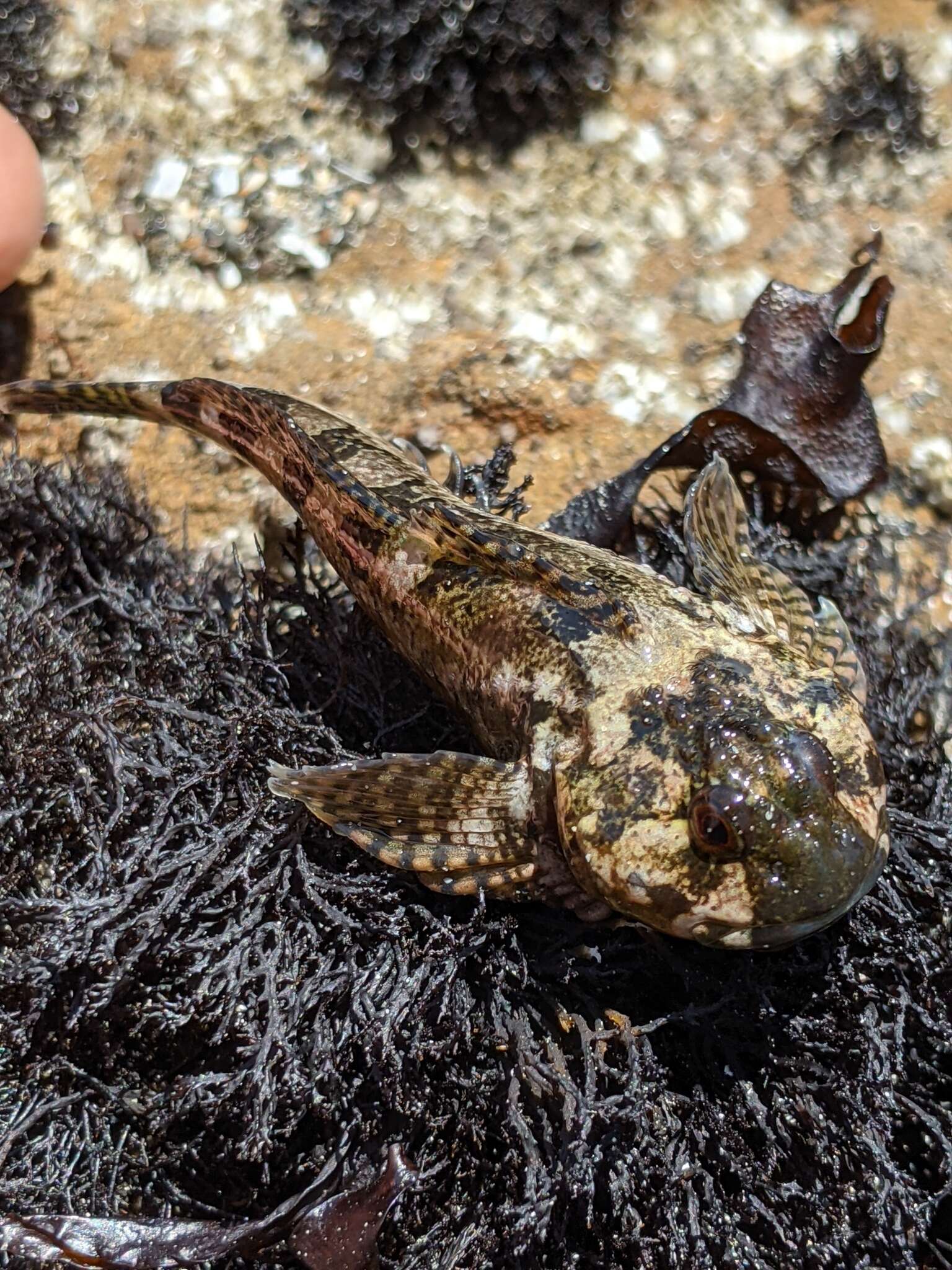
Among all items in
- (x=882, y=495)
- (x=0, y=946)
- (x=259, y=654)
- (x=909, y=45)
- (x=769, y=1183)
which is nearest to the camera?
(x=769, y=1183)

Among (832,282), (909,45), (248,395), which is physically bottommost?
(248,395)

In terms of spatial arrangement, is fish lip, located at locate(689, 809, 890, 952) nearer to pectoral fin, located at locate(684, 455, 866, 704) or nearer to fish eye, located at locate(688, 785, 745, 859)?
fish eye, located at locate(688, 785, 745, 859)

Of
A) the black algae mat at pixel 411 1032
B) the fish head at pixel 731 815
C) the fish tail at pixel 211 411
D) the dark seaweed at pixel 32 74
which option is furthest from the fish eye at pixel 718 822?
the dark seaweed at pixel 32 74

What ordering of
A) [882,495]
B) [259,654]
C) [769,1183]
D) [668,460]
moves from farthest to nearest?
[882,495], [668,460], [259,654], [769,1183]

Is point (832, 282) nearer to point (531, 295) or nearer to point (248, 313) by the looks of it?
point (531, 295)

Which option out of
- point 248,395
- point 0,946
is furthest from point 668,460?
point 0,946

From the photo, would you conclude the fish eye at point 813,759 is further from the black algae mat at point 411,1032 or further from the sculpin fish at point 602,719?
the black algae mat at point 411,1032

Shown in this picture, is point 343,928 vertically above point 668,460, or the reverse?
point 668,460

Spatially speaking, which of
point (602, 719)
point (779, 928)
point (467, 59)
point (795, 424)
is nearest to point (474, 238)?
point (467, 59)

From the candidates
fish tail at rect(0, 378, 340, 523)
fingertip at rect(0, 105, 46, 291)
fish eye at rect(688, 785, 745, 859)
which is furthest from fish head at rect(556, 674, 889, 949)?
fingertip at rect(0, 105, 46, 291)

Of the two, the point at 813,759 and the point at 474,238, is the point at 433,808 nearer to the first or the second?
the point at 813,759
